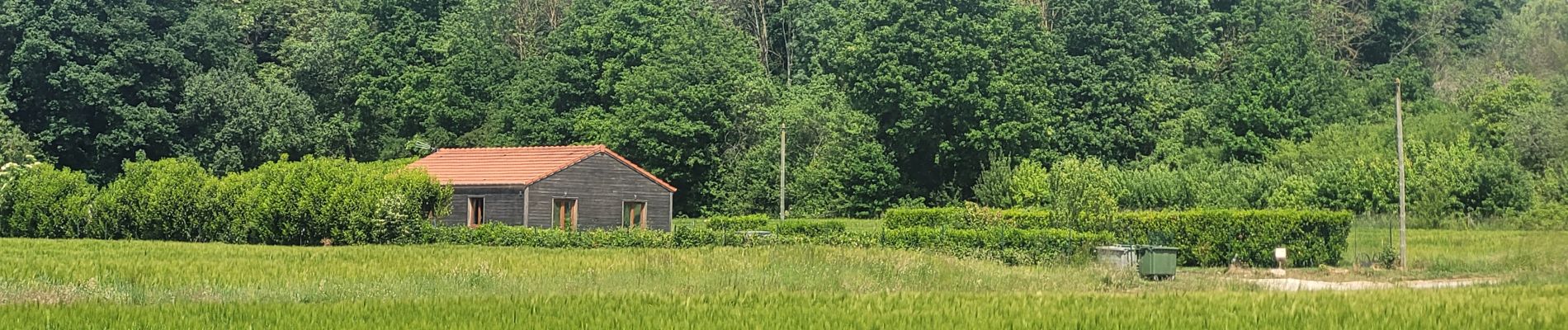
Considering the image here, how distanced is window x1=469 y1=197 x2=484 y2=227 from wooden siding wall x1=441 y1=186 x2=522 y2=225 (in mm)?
99

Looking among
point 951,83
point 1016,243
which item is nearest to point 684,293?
point 1016,243

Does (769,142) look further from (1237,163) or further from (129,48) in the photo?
(129,48)

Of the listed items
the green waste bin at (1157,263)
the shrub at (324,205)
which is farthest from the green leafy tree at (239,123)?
the green waste bin at (1157,263)

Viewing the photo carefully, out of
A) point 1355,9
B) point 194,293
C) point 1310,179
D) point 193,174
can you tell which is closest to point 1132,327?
point 194,293

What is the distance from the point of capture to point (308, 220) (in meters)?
45.8

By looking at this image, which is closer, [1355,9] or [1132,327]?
[1132,327]

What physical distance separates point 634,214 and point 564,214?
3.13 m

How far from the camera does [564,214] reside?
55.2 metres

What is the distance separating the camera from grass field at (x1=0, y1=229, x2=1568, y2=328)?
71.4 feet

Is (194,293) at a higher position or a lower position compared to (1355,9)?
lower

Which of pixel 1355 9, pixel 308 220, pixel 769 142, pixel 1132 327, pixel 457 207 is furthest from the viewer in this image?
pixel 1355 9

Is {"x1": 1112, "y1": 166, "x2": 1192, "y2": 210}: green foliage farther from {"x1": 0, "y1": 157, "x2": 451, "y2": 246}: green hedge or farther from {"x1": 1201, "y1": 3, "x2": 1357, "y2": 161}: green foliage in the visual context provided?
{"x1": 0, "y1": 157, "x2": 451, "y2": 246}: green hedge

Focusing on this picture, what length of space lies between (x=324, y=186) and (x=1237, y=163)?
37.0m

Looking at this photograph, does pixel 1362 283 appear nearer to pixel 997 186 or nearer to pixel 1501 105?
pixel 997 186
